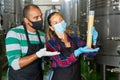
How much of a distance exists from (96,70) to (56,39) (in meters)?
1.50

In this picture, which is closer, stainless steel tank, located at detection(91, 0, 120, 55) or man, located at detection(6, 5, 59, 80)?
man, located at detection(6, 5, 59, 80)

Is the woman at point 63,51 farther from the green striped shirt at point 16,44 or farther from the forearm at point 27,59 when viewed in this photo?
the green striped shirt at point 16,44

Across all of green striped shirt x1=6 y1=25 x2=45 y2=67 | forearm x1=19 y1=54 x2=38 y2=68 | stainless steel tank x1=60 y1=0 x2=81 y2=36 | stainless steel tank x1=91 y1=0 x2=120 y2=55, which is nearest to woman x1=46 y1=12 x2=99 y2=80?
forearm x1=19 y1=54 x2=38 y2=68

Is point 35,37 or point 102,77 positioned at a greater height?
point 35,37

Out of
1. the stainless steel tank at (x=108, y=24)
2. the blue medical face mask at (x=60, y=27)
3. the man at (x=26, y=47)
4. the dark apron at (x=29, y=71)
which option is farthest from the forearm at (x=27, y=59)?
the stainless steel tank at (x=108, y=24)

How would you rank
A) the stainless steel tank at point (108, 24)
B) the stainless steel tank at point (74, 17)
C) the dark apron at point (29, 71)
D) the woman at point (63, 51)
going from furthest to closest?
the stainless steel tank at point (74, 17) < the stainless steel tank at point (108, 24) < the dark apron at point (29, 71) < the woman at point (63, 51)

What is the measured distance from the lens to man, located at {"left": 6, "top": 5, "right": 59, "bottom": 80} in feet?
6.24

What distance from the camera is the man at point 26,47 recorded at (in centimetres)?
190

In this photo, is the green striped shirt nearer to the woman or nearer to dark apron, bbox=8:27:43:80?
dark apron, bbox=8:27:43:80

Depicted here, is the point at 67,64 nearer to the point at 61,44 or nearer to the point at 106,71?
the point at 61,44

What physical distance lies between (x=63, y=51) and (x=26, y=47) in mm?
348

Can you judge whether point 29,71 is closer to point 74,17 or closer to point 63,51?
point 63,51

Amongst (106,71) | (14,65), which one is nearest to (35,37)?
(14,65)

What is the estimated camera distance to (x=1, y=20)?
550cm
